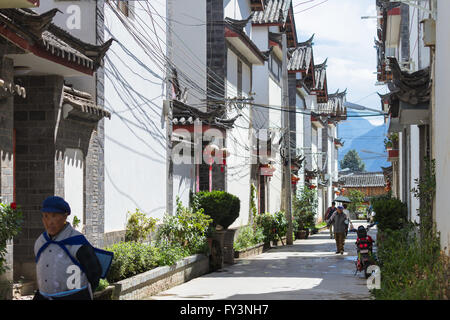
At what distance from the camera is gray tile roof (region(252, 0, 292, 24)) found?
33031 millimetres

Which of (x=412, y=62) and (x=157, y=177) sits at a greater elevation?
(x=412, y=62)

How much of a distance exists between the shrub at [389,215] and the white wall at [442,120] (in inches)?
269

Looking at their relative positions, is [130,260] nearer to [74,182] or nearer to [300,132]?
[74,182]

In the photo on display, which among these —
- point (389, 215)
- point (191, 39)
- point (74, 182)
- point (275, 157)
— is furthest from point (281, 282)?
point (275, 157)

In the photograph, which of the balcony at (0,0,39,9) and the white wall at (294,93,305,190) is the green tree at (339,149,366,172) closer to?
the white wall at (294,93,305,190)

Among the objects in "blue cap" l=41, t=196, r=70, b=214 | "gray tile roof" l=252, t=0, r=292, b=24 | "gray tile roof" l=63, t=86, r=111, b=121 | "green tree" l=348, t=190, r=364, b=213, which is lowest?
"green tree" l=348, t=190, r=364, b=213

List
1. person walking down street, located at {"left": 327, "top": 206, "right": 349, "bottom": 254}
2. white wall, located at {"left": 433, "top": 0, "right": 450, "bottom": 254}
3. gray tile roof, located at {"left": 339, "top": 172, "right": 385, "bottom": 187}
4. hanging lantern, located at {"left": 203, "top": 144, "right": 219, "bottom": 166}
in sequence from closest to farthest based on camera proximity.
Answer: white wall, located at {"left": 433, "top": 0, "right": 450, "bottom": 254} → hanging lantern, located at {"left": 203, "top": 144, "right": 219, "bottom": 166} → person walking down street, located at {"left": 327, "top": 206, "right": 349, "bottom": 254} → gray tile roof, located at {"left": 339, "top": 172, "right": 385, "bottom": 187}

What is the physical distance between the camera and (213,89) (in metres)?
23.7

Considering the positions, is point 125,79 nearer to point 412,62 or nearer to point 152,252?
point 152,252

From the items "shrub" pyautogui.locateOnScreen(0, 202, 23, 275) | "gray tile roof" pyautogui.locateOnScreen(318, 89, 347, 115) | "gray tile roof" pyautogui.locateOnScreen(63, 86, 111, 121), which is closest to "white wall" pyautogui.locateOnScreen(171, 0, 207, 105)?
"gray tile roof" pyautogui.locateOnScreen(63, 86, 111, 121)

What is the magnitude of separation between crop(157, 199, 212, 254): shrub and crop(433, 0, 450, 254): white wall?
6792 millimetres

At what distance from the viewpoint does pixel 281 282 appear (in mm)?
14398
